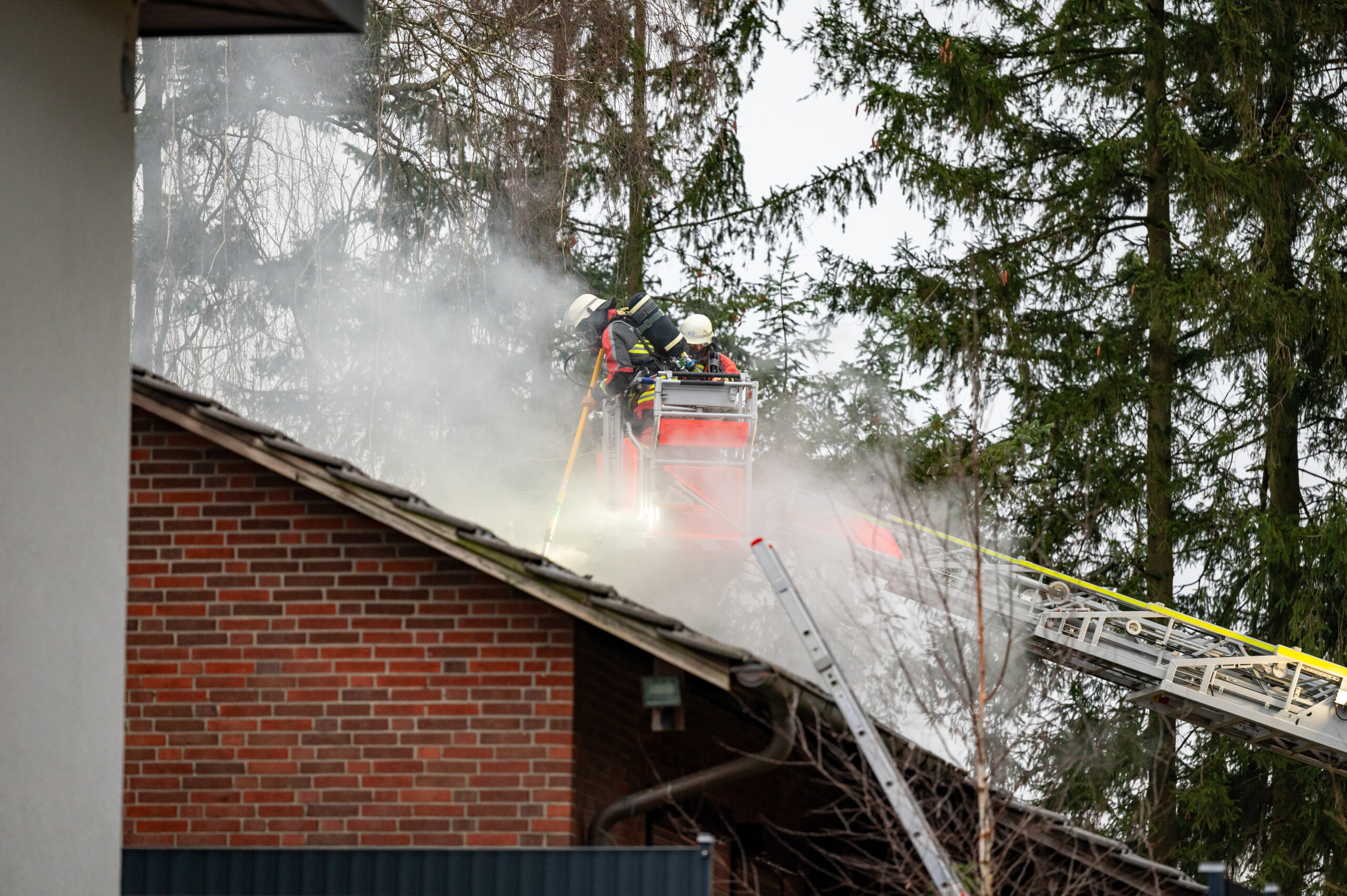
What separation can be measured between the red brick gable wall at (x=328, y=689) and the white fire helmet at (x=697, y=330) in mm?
5937

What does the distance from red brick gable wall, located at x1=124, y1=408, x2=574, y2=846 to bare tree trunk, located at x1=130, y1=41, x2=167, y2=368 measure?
599 centimetres

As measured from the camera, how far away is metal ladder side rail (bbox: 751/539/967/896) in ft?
24.6

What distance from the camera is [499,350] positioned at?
16922mm

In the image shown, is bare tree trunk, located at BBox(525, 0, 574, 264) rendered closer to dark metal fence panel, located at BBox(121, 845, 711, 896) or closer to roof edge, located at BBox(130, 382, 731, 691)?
roof edge, located at BBox(130, 382, 731, 691)

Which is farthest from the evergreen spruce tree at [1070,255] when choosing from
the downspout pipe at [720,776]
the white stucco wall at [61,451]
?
the white stucco wall at [61,451]

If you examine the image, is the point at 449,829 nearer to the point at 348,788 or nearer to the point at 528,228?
the point at 348,788

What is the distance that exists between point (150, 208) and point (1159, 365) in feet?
37.8

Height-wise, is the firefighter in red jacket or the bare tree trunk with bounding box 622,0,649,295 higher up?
the bare tree trunk with bounding box 622,0,649,295

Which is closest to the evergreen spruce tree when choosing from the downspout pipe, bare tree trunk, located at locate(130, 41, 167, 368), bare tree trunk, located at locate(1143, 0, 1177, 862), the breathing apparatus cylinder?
bare tree trunk, located at locate(1143, 0, 1177, 862)

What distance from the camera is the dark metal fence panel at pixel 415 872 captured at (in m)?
7.05

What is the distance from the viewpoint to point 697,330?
13.7 metres

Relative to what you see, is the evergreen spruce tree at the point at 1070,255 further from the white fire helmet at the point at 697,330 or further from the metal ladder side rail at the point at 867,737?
the metal ladder side rail at the point at 867,737

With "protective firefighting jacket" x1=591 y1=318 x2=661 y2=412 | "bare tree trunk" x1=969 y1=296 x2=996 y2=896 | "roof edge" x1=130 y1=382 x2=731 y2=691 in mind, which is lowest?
"bare tree trunk" x1=969 y1=296 x2=996 y2=896

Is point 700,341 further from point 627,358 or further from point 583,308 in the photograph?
point 583,308
